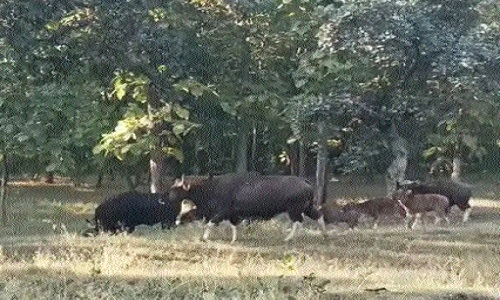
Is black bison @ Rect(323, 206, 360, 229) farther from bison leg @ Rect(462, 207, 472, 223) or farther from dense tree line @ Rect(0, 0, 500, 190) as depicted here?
bison leg @ Rect(462, 207, 472, 223)

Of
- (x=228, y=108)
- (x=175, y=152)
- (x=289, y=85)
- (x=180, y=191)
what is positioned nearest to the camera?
(x=180, y=191)

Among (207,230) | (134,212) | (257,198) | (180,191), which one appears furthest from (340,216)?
(207,230)

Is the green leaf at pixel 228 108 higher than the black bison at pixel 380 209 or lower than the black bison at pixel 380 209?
higher

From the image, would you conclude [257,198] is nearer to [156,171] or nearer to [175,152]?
[175,152]

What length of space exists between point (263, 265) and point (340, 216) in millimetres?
11781

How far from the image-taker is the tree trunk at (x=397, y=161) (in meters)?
31.7

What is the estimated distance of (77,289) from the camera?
1284cm

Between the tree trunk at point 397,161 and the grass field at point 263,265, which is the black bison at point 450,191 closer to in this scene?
the tree trunk at point 397,161

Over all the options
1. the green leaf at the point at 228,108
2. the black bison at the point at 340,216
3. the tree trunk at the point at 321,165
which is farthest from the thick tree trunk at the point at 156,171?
the black bison at the point at 340,216

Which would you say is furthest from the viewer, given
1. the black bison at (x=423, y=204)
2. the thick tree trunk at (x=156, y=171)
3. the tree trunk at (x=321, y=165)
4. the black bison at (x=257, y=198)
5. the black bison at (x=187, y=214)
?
the tree trunk at (x=321, y=165)

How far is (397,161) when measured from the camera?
32.3 metres

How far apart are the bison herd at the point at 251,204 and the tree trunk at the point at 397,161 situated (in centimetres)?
130

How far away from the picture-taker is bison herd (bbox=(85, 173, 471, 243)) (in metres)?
22.5

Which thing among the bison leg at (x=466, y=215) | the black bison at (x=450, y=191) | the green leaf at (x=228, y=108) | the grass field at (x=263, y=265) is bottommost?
the bison leg at (x=466, y=215)
